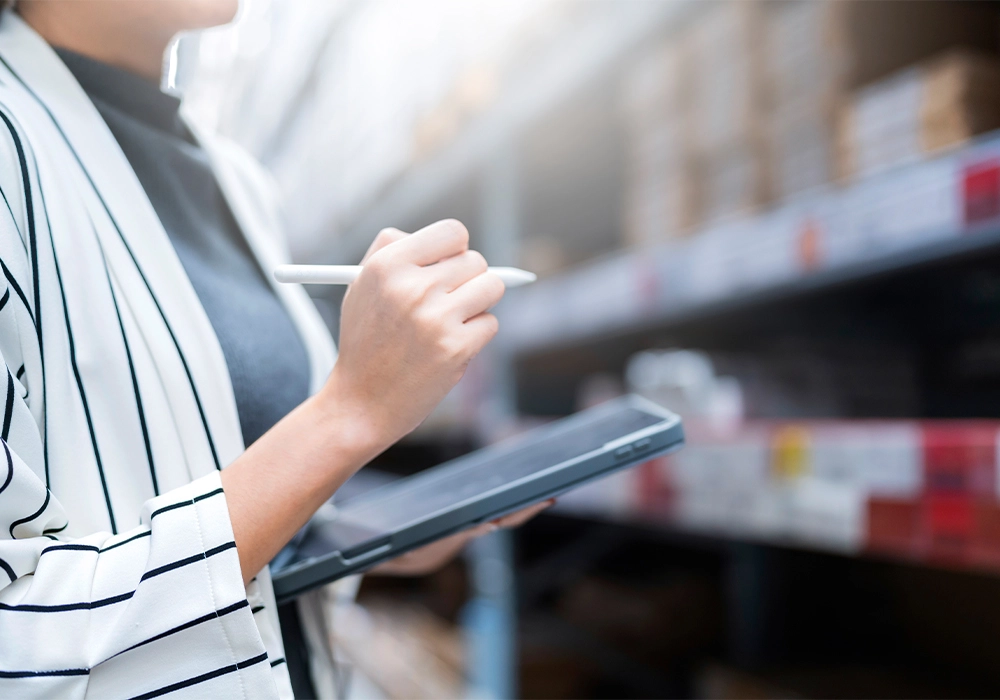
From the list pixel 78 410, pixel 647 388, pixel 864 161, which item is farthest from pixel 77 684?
pixel 647 388

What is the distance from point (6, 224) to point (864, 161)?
990 millimetres

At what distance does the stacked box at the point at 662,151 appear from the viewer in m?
1.39

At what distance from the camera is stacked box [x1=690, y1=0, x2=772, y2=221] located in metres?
1.25

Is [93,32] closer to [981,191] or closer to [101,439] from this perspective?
[101,439]

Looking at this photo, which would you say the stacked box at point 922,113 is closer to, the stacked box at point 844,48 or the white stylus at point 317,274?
the stacked box at point 844,48

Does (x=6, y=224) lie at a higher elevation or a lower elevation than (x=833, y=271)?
higher

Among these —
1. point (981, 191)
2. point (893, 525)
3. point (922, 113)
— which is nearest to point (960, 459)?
point (893, 525)

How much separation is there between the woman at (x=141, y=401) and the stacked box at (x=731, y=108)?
0.93m

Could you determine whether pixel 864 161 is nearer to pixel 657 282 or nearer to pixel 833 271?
pixel 833 271

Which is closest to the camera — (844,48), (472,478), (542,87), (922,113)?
(472,478)

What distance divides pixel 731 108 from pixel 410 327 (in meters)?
1.06

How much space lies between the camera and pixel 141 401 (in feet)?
1.61

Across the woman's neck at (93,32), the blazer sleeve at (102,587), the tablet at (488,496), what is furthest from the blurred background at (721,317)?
the blazer sleeve at (102,587)

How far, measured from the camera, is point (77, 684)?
0.40 m
